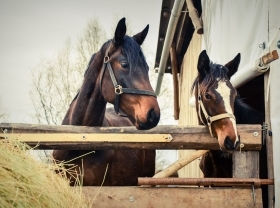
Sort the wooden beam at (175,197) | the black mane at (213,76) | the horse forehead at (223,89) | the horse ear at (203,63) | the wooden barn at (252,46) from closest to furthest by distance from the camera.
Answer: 1. the wooden beam at (175,197)
2. the wooden barn at (252,46)
3. the horse forehead at (223,89)
4. the black mane at (213,76)
5. the horse ear at (203,63)

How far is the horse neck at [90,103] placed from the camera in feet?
11.0

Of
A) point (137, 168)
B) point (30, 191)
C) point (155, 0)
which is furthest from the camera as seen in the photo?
point (155, 0)

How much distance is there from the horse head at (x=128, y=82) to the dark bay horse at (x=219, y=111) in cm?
47

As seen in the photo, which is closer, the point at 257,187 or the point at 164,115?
the point at 257,187

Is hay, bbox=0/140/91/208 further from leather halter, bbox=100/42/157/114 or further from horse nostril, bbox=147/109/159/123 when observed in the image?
leather halter, bbox=100/42/157/114

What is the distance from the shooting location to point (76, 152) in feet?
10.7

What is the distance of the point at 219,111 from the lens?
3424 mm

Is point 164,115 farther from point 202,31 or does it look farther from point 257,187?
point 257,187

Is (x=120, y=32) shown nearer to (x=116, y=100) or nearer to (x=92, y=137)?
(x=116, y=100)

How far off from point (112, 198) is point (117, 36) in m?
1.39

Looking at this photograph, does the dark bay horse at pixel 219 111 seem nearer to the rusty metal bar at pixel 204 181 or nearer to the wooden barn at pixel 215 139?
the wooden barn at pixel 215 139

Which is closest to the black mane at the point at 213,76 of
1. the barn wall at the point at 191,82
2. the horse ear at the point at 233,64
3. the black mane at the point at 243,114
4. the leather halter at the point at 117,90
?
the horse ear at the point at 233,64

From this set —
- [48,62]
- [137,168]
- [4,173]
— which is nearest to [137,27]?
[48,62]

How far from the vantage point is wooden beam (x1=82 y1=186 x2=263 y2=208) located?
2.46 m
